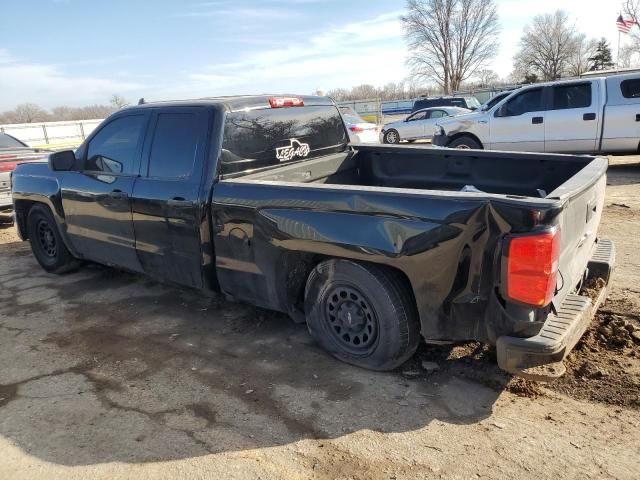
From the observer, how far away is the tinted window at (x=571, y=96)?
10531 millimetres

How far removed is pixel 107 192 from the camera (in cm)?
466

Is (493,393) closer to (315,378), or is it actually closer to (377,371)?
(377,371)

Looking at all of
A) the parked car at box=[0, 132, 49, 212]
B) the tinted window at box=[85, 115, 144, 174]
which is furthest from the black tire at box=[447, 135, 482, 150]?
the tinted window at box=[85, 115, 144, 174]

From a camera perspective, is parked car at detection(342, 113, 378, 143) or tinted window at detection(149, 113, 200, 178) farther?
parked car at detection(342, 113, 378, 143)

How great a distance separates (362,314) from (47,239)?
4.36m

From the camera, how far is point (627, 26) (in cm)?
3622

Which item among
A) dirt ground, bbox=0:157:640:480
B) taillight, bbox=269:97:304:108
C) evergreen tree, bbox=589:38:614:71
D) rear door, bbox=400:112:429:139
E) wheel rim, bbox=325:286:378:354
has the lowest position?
dirt ground, bbox=0:157:640:480

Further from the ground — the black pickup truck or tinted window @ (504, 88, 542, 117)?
tinted window @ (504, 88, 542, 117)

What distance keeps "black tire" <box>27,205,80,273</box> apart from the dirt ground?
1382 mm

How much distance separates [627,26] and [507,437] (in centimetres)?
4252

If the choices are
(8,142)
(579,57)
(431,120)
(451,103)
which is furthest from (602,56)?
(8,142)

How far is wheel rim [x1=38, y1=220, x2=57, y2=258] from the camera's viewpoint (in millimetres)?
5912

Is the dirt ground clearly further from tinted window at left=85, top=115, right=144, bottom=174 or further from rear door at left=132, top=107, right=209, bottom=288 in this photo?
tinted window at left=85, top=115, right=144, bottom=174

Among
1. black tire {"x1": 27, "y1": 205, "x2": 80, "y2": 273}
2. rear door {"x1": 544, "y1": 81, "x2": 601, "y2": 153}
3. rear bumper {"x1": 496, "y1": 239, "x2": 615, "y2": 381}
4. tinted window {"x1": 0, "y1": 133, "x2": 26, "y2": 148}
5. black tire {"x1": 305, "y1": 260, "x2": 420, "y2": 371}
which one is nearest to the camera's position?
rear bumper {"x1": 496, "y1": 239, "x2": 615, "y2": 381}
